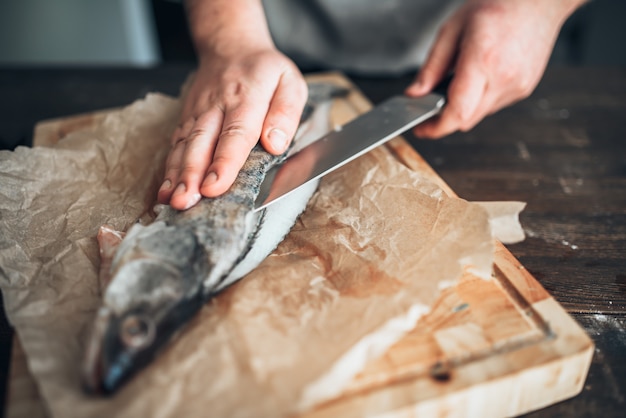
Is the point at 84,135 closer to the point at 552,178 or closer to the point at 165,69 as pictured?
the point at 165,69

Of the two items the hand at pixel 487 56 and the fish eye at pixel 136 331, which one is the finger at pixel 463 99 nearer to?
the hand at pixel 487 56

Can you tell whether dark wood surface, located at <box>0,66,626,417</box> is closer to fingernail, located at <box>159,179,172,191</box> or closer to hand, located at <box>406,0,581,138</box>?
hand, located at <box>406,0,581,138</box>

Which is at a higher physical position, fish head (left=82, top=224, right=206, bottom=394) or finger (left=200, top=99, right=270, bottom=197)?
finger (left=200, top=99, right=270, bottom=197)

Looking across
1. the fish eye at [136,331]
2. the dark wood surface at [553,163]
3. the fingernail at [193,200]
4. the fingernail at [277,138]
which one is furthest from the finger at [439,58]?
the fish eye at [136,331]

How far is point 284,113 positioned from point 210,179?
0.27m

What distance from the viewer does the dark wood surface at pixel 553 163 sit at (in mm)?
1029

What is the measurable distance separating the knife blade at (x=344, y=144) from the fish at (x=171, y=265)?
0.12 feet

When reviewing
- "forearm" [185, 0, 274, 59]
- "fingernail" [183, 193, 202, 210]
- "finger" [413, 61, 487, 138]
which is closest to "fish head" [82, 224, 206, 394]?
"fingernail" [183, 193, 202, 210]

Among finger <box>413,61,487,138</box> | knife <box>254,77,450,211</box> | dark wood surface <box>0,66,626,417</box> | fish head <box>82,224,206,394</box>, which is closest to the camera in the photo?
fish head <box>82,224,206,394</box>

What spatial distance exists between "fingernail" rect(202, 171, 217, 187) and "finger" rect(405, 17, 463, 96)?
0.69 meters

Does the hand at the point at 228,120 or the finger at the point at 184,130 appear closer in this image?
the hand at the point at 228,120

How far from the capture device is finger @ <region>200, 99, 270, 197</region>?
3.48ft

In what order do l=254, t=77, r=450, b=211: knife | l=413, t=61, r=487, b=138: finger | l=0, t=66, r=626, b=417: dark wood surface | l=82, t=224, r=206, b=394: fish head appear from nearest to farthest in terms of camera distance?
1. l=82, t=224, r=206, b=394: fish head
2. l=0, t=66, r=626, b=417: dark wood surface
3. l=254, t=77, r=450, b=211: knife
4. l=413, t=61, r=487, b=138: finger

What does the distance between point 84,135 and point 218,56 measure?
1.38 ft
